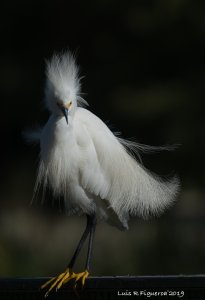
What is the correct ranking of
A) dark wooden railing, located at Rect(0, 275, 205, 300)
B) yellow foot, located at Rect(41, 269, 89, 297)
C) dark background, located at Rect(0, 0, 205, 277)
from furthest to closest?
dark background, located at Rect(0, 0, 205, 277), yellow foot, located at Rect(41, 269, 89, 297), dark wooden railing, located at Rect(0, 275, 205, 300)

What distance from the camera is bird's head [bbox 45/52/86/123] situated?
212 centimetres

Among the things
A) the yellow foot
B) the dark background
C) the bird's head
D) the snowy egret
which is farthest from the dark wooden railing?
the dark background

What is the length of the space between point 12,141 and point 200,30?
1.88 meters

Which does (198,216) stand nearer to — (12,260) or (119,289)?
(12,260)

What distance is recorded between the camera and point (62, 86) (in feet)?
7.09

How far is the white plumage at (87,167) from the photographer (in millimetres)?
2203


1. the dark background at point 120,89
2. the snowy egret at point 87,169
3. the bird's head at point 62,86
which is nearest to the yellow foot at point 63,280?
the snowy egret at point 87,169

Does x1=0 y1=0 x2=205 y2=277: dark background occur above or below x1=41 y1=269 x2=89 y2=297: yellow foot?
above

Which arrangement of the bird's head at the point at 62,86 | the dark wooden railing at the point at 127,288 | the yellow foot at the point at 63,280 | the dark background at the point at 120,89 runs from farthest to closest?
the dark background at the point at 120,89 < the bird's head at the point at 62,86 < the yellow foot at the point at 63,280 < the dark wooden railing at the point at 127,288

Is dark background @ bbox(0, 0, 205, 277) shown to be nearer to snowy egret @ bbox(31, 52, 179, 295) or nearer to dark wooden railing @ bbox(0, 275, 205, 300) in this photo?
snowy egret @ bbox(31, 52, 179, 295)

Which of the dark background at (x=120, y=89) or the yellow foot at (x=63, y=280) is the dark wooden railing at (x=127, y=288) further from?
the dark background at (x=120, y=89)

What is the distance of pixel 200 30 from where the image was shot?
632 cm

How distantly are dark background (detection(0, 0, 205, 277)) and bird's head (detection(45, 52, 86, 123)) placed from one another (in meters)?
3.35

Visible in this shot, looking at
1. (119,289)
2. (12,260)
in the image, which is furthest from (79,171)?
(12,260)
